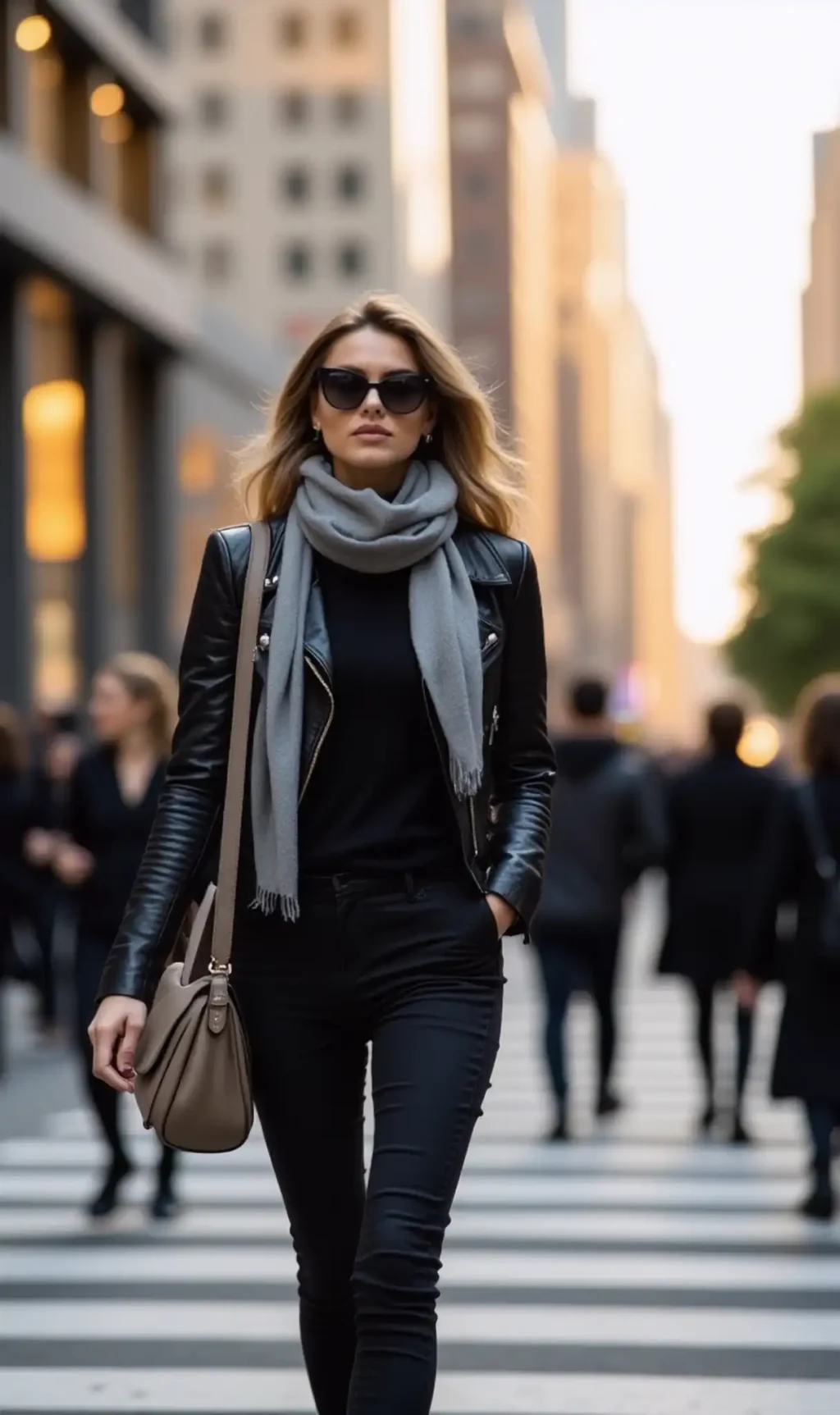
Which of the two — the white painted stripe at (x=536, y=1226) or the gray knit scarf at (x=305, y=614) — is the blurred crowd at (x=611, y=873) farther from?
the gray knit scarf at (x=305, y=614)

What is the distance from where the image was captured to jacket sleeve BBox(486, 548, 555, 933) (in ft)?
13.6

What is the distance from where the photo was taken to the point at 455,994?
3893 millimetres

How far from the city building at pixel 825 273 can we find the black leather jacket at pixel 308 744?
14749 centimetres

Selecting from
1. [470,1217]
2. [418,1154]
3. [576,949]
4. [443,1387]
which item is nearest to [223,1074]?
[418,1154]

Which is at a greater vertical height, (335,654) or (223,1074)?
(335,654)

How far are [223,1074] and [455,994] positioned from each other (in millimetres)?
365

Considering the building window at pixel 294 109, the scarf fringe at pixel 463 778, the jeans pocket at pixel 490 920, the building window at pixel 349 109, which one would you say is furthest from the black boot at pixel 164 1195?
the building window at pixel 294 109

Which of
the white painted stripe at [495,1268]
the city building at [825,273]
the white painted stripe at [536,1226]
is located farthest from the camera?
the city building at [825,273]

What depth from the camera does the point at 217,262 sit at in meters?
97.9

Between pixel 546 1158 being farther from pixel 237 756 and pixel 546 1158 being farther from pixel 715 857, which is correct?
pixel 237 756

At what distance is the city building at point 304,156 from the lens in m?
91.3

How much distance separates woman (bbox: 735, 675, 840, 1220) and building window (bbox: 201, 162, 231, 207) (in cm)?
9147

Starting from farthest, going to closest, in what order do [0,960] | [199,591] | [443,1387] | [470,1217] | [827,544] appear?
[827,544] → [0,960] → [470,1217] → [443,1387] → [199,591]

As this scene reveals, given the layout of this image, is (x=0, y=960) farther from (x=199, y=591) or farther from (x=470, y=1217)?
(x=199, y=591)
